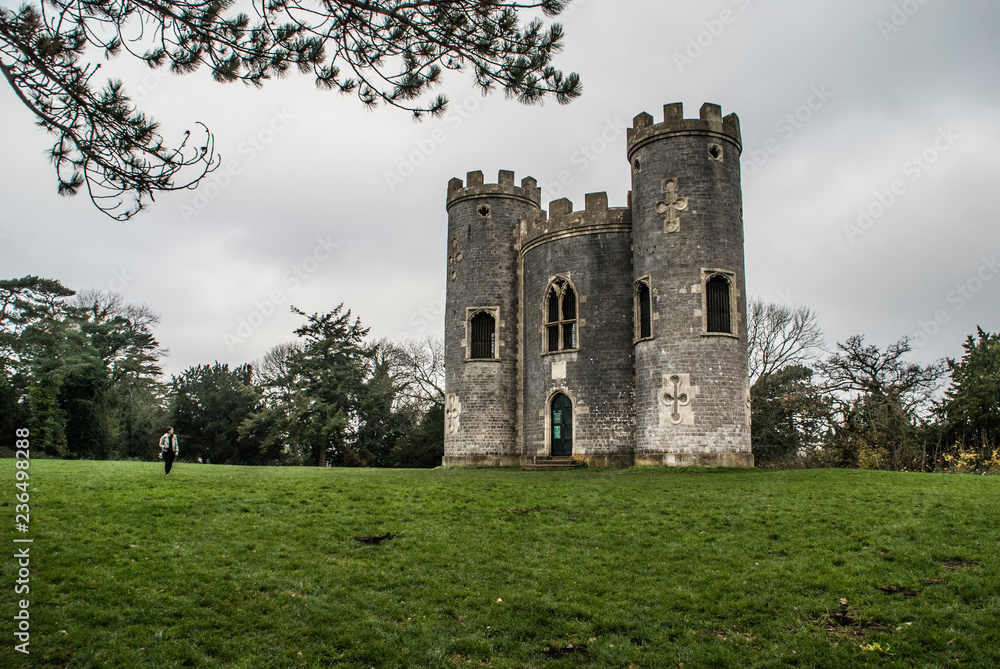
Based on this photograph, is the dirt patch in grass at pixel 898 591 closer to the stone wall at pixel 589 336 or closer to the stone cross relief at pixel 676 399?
the stone cross relief at pixel 676 399

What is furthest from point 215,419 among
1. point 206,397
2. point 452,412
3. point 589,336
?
point 589,336

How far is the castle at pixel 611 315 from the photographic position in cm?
2136

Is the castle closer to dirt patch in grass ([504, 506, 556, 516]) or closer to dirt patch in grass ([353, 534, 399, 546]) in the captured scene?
dirt patch in grass ([504, 506, 556, 516])

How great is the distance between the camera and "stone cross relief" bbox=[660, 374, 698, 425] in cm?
2111

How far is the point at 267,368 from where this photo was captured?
5328 cm

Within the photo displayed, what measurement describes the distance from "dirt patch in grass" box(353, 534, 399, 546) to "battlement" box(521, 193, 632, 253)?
15807mm

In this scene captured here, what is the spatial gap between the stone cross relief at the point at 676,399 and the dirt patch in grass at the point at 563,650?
1423 cm

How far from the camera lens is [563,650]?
7.50 m

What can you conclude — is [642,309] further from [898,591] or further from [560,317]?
[898,591]

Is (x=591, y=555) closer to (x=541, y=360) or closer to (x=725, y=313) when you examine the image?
(x=725, y=313)

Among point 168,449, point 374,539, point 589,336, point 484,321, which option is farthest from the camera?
point 484,321

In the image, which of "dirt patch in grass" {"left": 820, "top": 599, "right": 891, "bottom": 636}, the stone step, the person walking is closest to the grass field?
"dirt patch in grass" {"left": 820, "top": 599, "right": 891, "bottom": 636}

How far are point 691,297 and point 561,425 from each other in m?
6.40

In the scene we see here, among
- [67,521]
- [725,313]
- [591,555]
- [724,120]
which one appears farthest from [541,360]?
[67,521]
